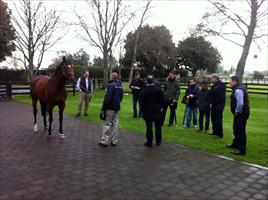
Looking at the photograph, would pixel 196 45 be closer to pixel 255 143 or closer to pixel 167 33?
pixel 167 33

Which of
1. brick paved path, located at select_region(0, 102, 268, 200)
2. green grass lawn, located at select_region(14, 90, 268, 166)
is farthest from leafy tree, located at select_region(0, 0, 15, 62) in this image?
brick paved path, located at select_region(0, 102, 268, 200)

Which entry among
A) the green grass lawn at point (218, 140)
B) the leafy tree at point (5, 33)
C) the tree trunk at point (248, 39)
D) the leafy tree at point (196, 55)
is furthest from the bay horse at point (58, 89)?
the leafy tree at point (196, 55)

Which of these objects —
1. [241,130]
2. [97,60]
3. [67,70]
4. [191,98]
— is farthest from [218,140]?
[97,60]

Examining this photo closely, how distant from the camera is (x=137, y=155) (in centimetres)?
630

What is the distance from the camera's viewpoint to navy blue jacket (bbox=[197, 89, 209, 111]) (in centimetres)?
865

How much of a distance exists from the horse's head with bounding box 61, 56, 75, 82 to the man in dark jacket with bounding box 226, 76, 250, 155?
13.2 feet

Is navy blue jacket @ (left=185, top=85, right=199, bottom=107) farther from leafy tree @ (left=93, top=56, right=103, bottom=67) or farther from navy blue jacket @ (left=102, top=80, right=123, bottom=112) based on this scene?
leafy tree @ (left=93, top=56, right=103, bottom=67)

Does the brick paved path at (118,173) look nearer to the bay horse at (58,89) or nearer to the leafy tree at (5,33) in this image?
the bay horse at (58,89)

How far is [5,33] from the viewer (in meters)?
23.1

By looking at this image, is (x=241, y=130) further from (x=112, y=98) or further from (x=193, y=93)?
(x=193, y=93)

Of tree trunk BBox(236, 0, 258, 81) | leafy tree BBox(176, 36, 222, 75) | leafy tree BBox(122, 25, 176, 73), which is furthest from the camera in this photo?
leafy tree BBox(176, 36, 222, 75)

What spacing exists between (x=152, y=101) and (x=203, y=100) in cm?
245

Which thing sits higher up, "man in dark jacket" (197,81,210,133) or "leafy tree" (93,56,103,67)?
"leafy tree" (93,56,103,67)

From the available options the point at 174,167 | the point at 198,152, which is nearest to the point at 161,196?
the point at 174,167
